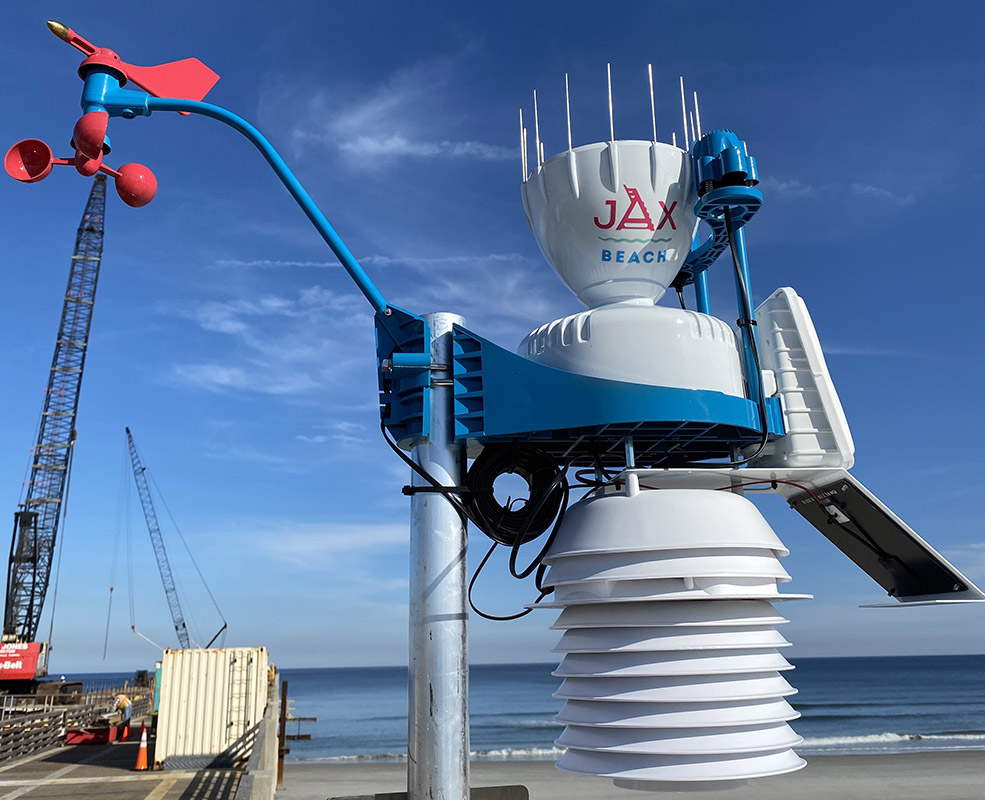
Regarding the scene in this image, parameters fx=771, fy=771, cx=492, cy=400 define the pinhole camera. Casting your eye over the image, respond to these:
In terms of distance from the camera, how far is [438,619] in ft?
15.0

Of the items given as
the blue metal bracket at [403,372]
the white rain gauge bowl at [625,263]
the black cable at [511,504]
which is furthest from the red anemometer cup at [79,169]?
the black cable at [511,504]

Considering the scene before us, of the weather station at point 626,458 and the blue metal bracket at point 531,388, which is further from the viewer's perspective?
the blue metal bracket at point 531,388

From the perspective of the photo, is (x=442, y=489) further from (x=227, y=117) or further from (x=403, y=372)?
(x=227, y=117)

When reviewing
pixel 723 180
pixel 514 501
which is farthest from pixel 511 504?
pixel 723 180

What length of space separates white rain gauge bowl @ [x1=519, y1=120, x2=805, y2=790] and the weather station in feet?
0.04

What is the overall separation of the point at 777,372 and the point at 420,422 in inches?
94.0

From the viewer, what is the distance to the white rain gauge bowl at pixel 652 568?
162 inches

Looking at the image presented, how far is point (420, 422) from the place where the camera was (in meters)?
4.88

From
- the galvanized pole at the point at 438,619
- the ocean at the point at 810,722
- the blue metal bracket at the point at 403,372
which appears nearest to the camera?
the galvanized pole at the point at 438,619

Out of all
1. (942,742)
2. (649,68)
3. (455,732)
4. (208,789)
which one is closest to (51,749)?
(208,789)

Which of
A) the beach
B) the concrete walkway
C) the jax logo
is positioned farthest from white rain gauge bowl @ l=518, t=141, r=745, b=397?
the beach

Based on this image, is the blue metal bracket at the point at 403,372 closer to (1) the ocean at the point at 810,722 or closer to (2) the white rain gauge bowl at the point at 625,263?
(2) the white rain gauge bowl at the point at 625,263

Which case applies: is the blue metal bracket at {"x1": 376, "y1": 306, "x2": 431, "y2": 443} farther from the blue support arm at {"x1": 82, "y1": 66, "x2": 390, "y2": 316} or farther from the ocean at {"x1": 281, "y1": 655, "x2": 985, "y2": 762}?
the ocean at {"x1": 281, "y1": 655, "x2": 985, "y2": 762}

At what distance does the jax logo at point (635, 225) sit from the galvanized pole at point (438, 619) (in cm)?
125
